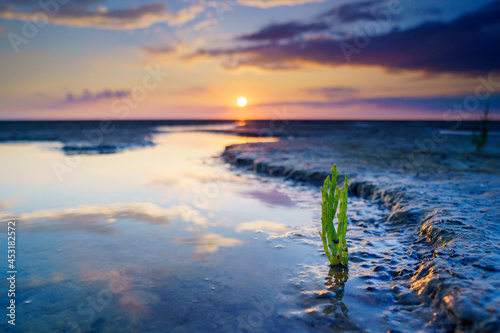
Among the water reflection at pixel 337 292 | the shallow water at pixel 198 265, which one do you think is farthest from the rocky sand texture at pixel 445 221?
the water reflection at pixel 337 292

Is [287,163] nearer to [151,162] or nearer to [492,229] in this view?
[151,162]

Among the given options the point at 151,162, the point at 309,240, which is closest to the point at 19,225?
the point at 309,240

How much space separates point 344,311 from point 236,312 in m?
1.36

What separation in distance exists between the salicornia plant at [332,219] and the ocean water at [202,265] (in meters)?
0.28

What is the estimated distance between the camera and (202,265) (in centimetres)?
507

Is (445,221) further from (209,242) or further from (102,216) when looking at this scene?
(102,216)

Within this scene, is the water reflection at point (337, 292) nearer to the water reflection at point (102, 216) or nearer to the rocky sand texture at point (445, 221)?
the rocky sand texture at point (445, 221)

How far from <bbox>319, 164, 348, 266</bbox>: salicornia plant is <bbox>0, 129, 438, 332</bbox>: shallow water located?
285 mm

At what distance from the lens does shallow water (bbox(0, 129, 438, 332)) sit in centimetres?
370

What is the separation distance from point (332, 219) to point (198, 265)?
2.33m

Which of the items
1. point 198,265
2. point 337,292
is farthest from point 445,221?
point 198,265

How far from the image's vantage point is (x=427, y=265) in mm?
4590

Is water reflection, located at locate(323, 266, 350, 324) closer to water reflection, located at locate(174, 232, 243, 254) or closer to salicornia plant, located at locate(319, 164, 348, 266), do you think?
salicornia plant, located at locate(319, 164, 348, 266)

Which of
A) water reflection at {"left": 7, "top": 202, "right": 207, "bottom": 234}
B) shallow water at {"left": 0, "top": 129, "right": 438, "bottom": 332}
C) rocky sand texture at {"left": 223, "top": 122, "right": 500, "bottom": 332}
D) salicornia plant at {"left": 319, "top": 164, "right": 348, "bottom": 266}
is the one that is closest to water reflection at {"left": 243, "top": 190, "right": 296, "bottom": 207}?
shallow water at {"left": 0, "top": 129, "right": 438, "bottom": 332}
